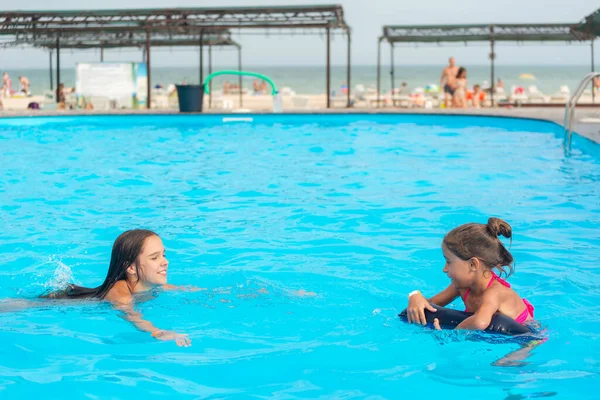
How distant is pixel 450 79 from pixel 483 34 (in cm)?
167

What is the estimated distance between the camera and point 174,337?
3.75 metres

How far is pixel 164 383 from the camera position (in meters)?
3.25

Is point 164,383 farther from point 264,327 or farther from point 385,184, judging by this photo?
point 385,184

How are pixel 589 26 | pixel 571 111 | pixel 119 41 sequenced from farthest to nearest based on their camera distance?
pixel 119 41, pixel 589 26, pixel 571 111

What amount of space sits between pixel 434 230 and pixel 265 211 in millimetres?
1687

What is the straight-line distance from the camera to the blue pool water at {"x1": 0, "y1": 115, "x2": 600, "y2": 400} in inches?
132

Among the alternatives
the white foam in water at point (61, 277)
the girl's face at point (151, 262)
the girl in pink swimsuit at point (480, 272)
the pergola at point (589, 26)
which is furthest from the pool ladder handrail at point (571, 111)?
the girl's face at point (151, 262)

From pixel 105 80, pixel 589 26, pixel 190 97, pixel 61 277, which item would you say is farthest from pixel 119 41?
pixel 61 277

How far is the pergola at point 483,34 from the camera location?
21.1 metres

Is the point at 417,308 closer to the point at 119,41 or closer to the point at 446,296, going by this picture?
the point at 446,296

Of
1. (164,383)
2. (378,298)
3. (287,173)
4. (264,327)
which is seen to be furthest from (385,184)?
(164,383)

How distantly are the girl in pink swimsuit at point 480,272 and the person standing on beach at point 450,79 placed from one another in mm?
17625

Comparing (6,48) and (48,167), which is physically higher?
(6,48)

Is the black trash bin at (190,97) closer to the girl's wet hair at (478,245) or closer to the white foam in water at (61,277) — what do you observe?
the white foam in water at (61,277)
